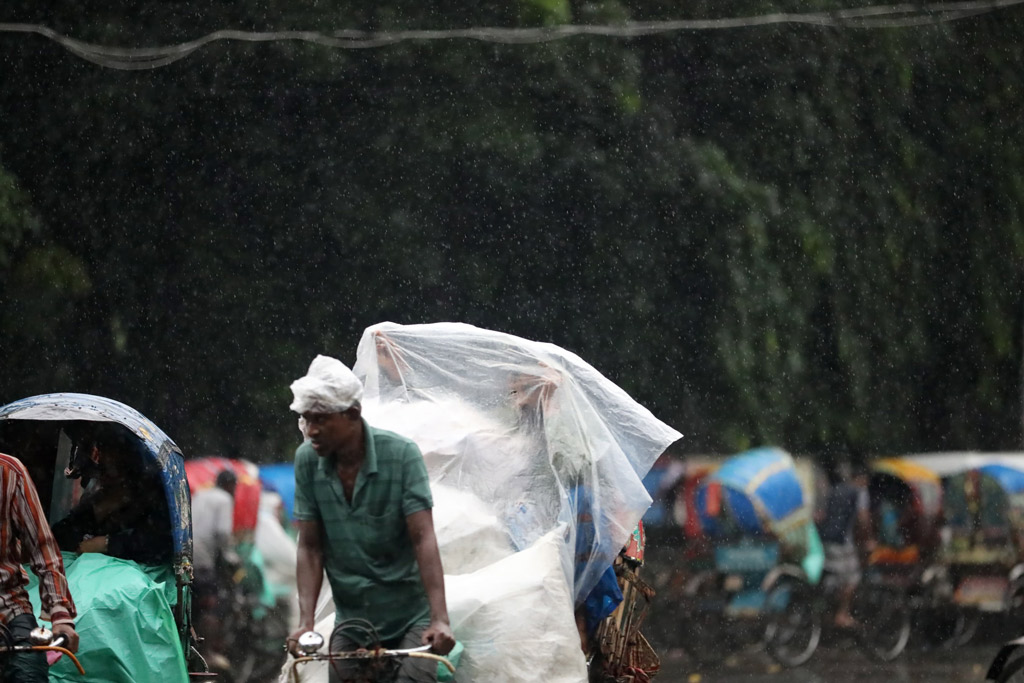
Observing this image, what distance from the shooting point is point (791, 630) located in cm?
Answer: 1227

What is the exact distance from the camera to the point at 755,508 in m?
12.7

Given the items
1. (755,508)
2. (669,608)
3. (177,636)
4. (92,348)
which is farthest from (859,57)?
(177,636)

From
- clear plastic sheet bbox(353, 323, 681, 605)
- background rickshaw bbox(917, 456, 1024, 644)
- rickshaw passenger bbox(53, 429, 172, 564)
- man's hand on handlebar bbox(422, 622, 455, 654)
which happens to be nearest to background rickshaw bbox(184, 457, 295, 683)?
rickshaw passenger bbox(53, 429, 172, 564)

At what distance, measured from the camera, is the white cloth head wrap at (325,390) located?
168 inches

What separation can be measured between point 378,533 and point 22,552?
1.10 metres

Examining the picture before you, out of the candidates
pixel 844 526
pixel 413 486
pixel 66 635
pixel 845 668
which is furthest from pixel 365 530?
pixel 844 526

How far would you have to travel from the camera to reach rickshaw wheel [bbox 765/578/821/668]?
479 inches

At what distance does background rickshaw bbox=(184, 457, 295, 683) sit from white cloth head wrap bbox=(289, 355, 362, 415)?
20.7 ft

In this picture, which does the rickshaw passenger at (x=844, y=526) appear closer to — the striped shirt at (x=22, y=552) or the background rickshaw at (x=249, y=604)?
the background rickshaw at (x=249, y=604)

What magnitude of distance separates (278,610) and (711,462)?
14.2ft

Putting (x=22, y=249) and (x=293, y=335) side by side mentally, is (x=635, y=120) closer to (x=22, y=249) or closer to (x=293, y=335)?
(x=293, y=335)

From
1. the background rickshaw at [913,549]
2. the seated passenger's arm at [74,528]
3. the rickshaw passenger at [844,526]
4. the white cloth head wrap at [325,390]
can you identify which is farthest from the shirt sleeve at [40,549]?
the background rickshaw at [913,549]

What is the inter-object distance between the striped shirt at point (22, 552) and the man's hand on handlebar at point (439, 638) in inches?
42.9

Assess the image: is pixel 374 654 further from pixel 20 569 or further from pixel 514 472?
pixel 514 472
